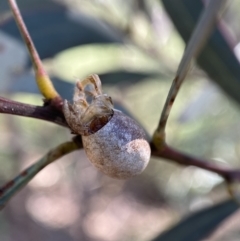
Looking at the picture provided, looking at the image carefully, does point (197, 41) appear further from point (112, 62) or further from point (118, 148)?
point (112, 62)

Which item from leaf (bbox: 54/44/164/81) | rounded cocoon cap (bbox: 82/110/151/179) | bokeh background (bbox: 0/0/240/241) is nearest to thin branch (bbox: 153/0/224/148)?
rounded cocoon cap (bbox: 82/110/151/179)

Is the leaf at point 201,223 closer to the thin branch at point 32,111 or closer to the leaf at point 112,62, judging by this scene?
the leaf at point 112,62

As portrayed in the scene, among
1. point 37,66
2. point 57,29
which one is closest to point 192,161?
point 37,66

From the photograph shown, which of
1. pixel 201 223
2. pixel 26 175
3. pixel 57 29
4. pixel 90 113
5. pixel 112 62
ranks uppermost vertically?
pixel 90 113

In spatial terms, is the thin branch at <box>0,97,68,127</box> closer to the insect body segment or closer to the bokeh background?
the insect body segment

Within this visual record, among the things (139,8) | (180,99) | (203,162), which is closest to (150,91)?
(180,99)

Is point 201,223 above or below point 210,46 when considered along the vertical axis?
below

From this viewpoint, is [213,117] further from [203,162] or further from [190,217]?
[203,162]
